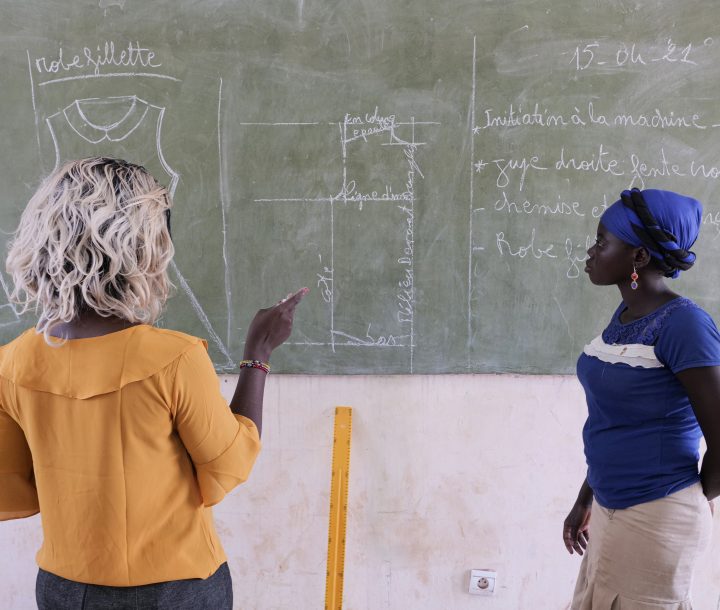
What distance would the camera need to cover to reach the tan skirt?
157 cm

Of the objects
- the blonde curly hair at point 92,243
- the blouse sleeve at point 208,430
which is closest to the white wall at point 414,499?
the blouse sleeve at point 208,430

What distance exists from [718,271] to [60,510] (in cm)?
239

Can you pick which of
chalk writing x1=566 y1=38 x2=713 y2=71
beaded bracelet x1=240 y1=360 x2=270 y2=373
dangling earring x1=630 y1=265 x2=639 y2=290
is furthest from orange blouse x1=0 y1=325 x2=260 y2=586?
chalk writing x1=566 y1=38 x2=713 y2=71

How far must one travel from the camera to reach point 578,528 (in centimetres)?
200

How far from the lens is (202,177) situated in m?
2.44

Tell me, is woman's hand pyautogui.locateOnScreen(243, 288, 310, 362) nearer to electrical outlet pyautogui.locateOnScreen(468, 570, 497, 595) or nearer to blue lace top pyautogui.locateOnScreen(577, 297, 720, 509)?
blue lace top pyautogui.locateOnScreen(577, 297, 720, 509)

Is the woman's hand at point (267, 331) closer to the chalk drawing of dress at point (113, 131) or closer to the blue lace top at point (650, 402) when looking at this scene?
the blue lace top at point (650, 402)

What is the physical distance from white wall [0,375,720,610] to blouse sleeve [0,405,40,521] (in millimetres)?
1203

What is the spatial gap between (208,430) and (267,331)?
0.32 meters

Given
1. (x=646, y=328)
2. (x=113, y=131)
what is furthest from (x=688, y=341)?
(x=113, y=131)

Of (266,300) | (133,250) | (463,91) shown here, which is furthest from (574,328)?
(133,250)

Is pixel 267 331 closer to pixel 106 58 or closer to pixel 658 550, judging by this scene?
pixel 658 550

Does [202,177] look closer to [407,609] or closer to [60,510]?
[60,510]

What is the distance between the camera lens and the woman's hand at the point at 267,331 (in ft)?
4.73
